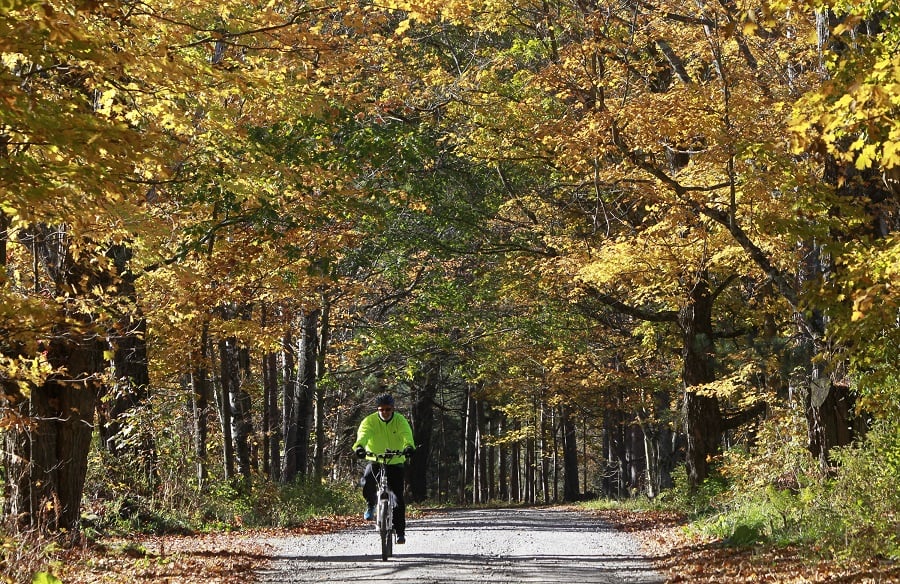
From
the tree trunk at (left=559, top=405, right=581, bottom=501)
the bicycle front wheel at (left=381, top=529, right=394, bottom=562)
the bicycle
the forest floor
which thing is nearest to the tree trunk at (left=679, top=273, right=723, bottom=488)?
the forest floor

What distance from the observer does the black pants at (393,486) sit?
37.6 ft

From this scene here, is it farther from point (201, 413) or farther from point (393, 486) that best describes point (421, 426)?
point (393, 486)

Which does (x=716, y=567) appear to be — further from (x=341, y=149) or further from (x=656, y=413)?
(x=656, y=413)

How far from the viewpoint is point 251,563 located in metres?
11.3

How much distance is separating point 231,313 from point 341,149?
8255mm

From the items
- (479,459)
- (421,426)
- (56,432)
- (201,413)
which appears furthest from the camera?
(479,459)

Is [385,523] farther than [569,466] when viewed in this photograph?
No

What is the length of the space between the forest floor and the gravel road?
13.5 inches

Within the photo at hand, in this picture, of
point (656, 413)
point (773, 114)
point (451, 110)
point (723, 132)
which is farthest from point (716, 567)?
point (656, 413)

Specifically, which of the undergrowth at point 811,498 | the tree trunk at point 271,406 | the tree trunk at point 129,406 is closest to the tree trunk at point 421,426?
the tree trunk at point 271,406

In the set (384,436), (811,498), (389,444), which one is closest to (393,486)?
(389,444)

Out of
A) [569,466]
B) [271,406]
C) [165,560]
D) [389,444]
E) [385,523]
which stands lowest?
[165,560]

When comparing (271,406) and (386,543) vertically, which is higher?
(271,406)

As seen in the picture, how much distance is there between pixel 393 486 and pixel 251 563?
191 centimetres
